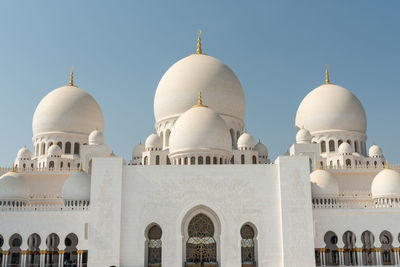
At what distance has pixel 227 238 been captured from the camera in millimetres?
17359

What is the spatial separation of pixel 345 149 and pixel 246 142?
5.92 m

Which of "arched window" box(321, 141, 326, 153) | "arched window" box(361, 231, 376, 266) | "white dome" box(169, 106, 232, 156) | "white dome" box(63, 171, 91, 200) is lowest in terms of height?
"arched window" box(361, 231, 376, 266)

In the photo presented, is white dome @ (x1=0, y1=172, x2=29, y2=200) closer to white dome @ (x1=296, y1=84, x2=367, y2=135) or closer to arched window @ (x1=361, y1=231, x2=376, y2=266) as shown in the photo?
arched window @ (x1=361, y1=231, x2=376, y2=266)

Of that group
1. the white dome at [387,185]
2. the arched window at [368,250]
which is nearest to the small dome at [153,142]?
the white dome at [387,185]

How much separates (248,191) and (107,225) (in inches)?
217

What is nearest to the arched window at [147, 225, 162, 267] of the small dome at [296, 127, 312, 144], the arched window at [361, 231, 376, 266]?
the arched window at [361, 231, 376, 266]

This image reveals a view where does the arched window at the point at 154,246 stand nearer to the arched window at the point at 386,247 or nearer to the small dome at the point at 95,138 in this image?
the small dome at the point at 95,138

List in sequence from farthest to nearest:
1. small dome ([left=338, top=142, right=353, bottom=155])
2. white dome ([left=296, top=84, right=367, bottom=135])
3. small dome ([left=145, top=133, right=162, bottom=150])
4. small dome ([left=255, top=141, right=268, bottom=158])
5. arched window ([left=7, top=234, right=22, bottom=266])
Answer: white dome ([left=296, top=84, right=367, bottom=135]) < small dome ([left=338, top=142, right=353, bottom=155]) < small dome ([left=255, top=141, right=268, bottom=158]) < small dome ([left=145, top=133, right=162, bottom=150]) < arched window ([left=7, top=234, right=22, bottom=266])

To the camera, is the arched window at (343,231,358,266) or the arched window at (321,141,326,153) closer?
the arched window at (343,231,358,266)

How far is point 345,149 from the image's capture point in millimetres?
24688

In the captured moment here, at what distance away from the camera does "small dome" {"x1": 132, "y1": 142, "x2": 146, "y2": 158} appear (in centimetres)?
2585

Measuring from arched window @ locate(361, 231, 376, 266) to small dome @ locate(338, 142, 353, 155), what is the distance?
533 centimetres

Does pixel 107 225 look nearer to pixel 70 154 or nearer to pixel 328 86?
pixel 70 154

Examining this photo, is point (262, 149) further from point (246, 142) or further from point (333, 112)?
point (333, 112)
